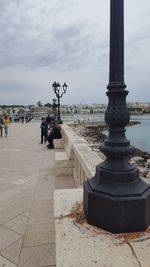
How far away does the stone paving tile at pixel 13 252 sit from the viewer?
285 centimetres

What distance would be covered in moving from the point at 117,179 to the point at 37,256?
1.68m

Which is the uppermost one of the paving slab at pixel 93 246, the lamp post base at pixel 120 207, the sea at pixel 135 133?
the lamp post base at pixel 120 207

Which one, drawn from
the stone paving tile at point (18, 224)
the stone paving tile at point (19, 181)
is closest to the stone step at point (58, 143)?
the stone paving tile at point (19, 181)

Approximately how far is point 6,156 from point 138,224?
8.52 metres

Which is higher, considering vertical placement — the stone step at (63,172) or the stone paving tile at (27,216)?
the stone step at (63,172)

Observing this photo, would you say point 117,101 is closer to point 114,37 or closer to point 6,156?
point 114,37

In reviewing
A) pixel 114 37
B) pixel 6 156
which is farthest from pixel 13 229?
pixel 6 156

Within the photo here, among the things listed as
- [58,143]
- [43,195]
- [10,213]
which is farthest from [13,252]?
[58,143]

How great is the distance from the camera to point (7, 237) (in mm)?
3324

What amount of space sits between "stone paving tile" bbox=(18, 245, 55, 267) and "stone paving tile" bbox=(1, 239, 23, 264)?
2.2 inches

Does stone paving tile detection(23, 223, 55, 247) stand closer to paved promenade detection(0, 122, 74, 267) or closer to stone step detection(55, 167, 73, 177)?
paved promenade detection(0, 122, 74, 267)

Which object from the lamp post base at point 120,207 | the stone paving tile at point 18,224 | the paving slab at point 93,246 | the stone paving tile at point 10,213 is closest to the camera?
the paving slab at point 93,246

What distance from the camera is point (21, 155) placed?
390 inches

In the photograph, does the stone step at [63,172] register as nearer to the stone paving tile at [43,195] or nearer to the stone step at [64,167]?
the stone step at [64,167]
